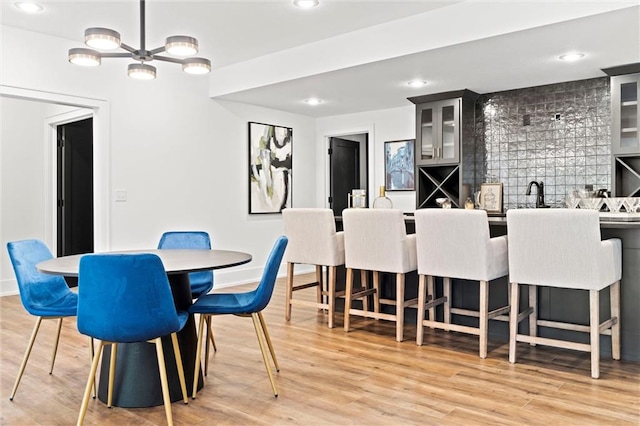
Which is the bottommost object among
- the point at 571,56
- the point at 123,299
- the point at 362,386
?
the point at 362,386

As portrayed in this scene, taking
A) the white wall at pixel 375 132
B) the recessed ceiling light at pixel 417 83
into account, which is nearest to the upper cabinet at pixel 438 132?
the recessed ceiling light at pixel 417 83

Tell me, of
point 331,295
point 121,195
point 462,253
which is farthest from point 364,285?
point 121,195

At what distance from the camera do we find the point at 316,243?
4.22 m

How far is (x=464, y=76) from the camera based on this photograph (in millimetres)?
4980

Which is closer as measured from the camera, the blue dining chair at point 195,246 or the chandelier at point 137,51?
the chandelier at point 137,51

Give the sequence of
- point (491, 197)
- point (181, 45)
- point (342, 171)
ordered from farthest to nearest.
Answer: point (342, 171) → point (491, 197) → point (181, 45)

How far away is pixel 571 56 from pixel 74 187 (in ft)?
19.1

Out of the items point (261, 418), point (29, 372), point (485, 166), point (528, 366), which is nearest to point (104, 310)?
point (261, 418)

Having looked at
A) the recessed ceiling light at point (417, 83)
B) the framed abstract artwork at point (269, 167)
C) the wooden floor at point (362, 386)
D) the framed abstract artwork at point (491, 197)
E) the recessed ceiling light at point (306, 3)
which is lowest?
the wooden floor at point (362, 386)

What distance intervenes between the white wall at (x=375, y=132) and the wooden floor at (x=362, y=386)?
3125 mm

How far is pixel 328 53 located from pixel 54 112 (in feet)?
12.1

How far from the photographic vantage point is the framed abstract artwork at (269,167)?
661cm

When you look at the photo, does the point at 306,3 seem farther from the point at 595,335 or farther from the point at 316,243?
the point at 595,335

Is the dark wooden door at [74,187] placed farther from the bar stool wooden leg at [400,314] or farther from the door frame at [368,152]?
the bar stool wooden leg at [400,314]
